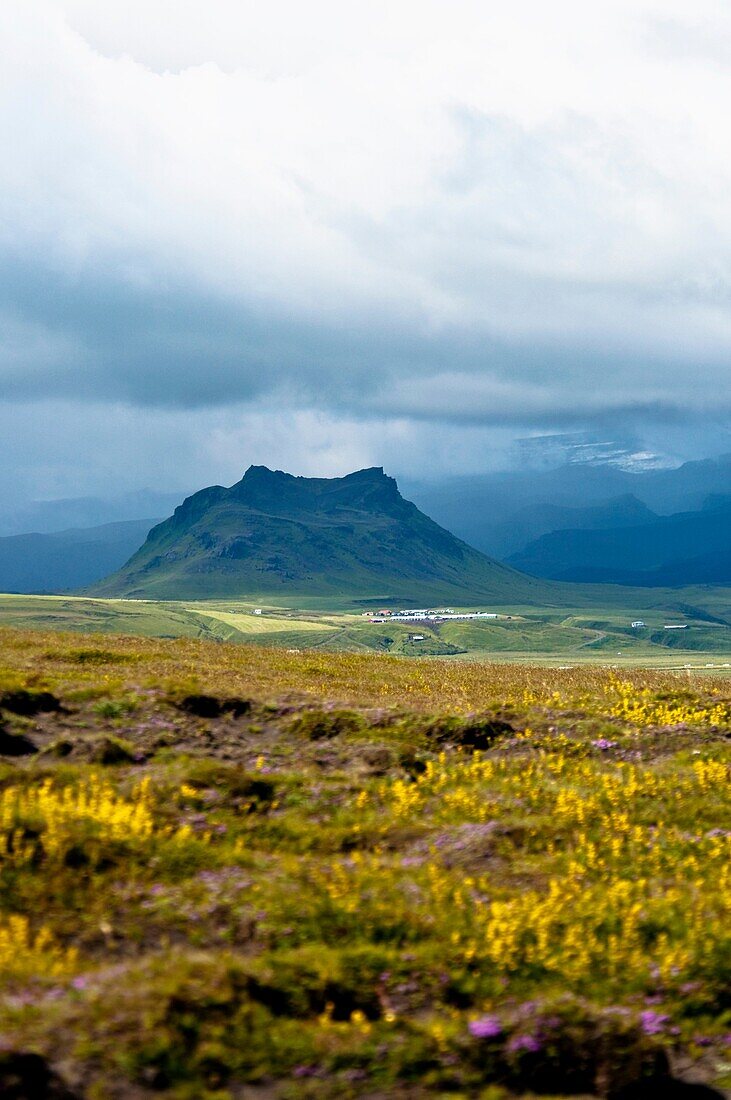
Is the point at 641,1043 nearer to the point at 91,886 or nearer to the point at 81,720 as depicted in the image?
the point at 91,886

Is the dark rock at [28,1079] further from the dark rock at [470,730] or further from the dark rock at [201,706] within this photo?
the dark rock at [201,706]

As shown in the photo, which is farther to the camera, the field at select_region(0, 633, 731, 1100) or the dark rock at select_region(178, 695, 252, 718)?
the dark rock at select_region(178, 695, 252, 718)

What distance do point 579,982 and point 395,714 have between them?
1543 centimetres

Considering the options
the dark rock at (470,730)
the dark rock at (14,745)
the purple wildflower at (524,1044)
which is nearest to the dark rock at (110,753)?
the dark rock at (14,745)

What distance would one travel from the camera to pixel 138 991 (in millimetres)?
12047

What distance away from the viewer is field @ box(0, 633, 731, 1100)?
39.2 ft

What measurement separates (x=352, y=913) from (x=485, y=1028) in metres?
2.97

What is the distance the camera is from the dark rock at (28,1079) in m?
10.5

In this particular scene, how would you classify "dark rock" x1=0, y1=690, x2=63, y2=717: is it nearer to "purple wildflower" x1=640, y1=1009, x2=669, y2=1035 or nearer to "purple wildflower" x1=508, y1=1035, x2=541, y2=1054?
"purple wildflower" x1=508, y1=1035, x2=541, y2=1054

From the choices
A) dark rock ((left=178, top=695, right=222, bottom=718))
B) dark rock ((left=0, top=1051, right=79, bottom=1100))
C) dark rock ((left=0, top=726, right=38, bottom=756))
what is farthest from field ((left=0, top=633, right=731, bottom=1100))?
dark rock ((left=178, top=695, right=222, bottom=718))

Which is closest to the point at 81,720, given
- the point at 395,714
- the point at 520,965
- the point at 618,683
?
the point at 395,714

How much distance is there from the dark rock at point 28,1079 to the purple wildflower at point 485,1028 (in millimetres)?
4996

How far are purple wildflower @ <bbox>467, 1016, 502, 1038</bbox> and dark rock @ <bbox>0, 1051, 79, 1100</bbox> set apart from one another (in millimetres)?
4996

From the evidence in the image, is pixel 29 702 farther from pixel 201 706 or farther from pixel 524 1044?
pixel 524 1044
